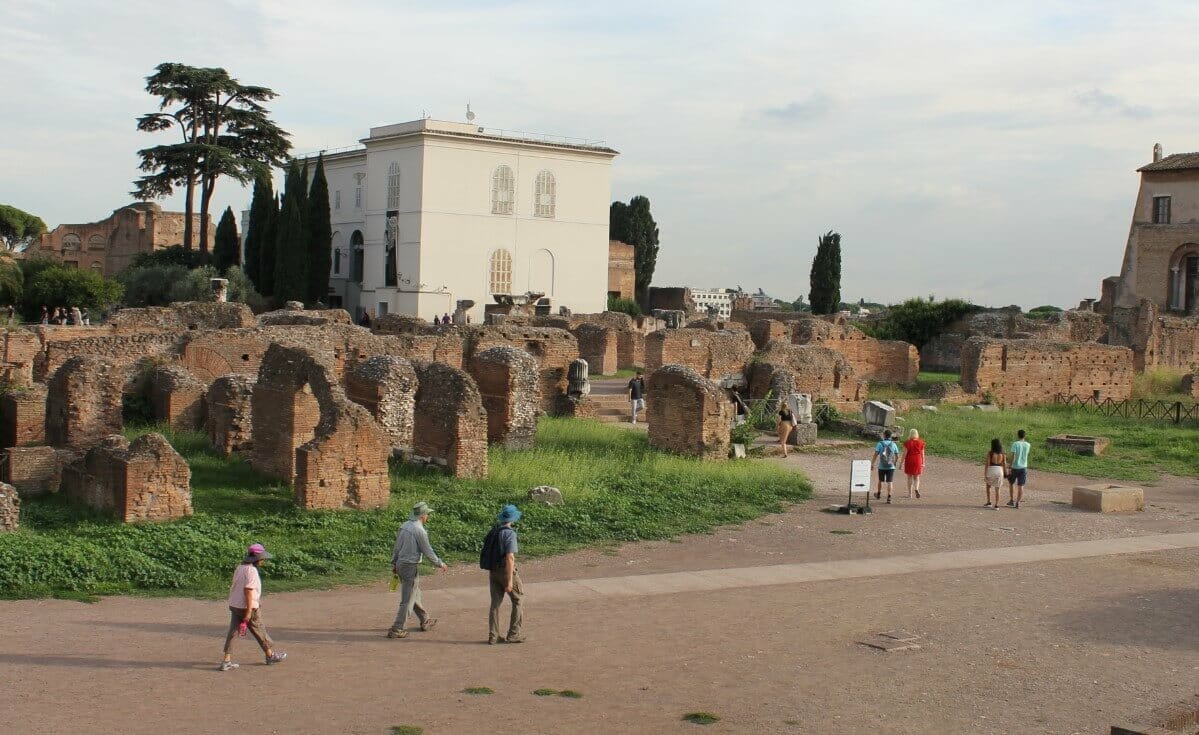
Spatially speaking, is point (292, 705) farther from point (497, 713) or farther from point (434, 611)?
point (434, 611)

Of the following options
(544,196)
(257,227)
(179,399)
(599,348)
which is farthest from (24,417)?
(544,196)

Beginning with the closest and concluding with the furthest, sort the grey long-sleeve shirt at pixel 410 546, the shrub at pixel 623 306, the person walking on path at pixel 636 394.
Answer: the grey long-sleeve shirt at pixel 410 546 → the person walking on path at pixel 636 394 → the shrub at pixel 623 306

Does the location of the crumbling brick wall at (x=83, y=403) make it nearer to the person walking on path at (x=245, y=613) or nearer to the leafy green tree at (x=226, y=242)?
the person walking on path at (x=245, y=613)

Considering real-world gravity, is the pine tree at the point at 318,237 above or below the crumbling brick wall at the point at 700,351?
above

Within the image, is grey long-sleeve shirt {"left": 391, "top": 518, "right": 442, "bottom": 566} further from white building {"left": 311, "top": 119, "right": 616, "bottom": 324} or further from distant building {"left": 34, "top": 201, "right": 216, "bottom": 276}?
distant building {"left": 34, "top": 201, "right": 216, "bottom": 276}

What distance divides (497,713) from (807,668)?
8.83 feet

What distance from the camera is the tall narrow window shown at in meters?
46.5

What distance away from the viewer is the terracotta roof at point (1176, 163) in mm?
45688

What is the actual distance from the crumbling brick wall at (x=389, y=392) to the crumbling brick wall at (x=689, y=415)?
14.4 ft

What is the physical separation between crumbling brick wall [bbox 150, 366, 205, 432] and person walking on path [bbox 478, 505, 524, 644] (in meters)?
10.9

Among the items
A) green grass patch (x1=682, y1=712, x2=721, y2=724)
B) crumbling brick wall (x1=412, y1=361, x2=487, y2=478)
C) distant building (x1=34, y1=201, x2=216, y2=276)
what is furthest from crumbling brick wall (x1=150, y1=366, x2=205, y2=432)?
distant building (x1=34, y1=201, x2=216, y2=276)

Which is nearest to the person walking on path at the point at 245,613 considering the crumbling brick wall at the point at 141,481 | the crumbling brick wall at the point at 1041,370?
the crumbling brick wall at the point at 141,481

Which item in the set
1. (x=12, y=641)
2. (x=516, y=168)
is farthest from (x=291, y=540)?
(x=516, y=168)

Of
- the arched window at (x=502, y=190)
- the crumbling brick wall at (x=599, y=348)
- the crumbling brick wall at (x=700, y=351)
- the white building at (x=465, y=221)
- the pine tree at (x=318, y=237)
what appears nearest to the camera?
the crumbling brick wall at (x=700, y=351)
